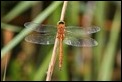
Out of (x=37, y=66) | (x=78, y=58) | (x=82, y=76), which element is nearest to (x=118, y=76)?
(x=82, y=76)

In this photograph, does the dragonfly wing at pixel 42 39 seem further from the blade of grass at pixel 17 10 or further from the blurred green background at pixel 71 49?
the blade of grass at pixel 17 10

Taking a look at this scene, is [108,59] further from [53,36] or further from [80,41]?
[53,36]

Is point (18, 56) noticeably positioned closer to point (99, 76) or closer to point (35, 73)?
point (35, 73)

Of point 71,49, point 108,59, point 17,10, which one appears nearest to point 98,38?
point 108,59

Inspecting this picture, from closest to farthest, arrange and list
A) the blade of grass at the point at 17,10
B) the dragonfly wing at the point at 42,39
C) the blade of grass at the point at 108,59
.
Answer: the dragonfly wing at the point at 42,39
the blade of grass at the point at 108,59
the blade of grass at the point at 17,10

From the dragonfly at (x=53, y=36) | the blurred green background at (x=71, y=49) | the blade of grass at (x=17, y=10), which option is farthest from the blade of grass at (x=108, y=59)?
the blade of grass at (x=17, y=10)

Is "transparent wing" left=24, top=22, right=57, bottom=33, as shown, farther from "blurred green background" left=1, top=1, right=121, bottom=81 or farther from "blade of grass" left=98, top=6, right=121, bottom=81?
"blade of grass" left=98, top=6, right=121, bottom=81
